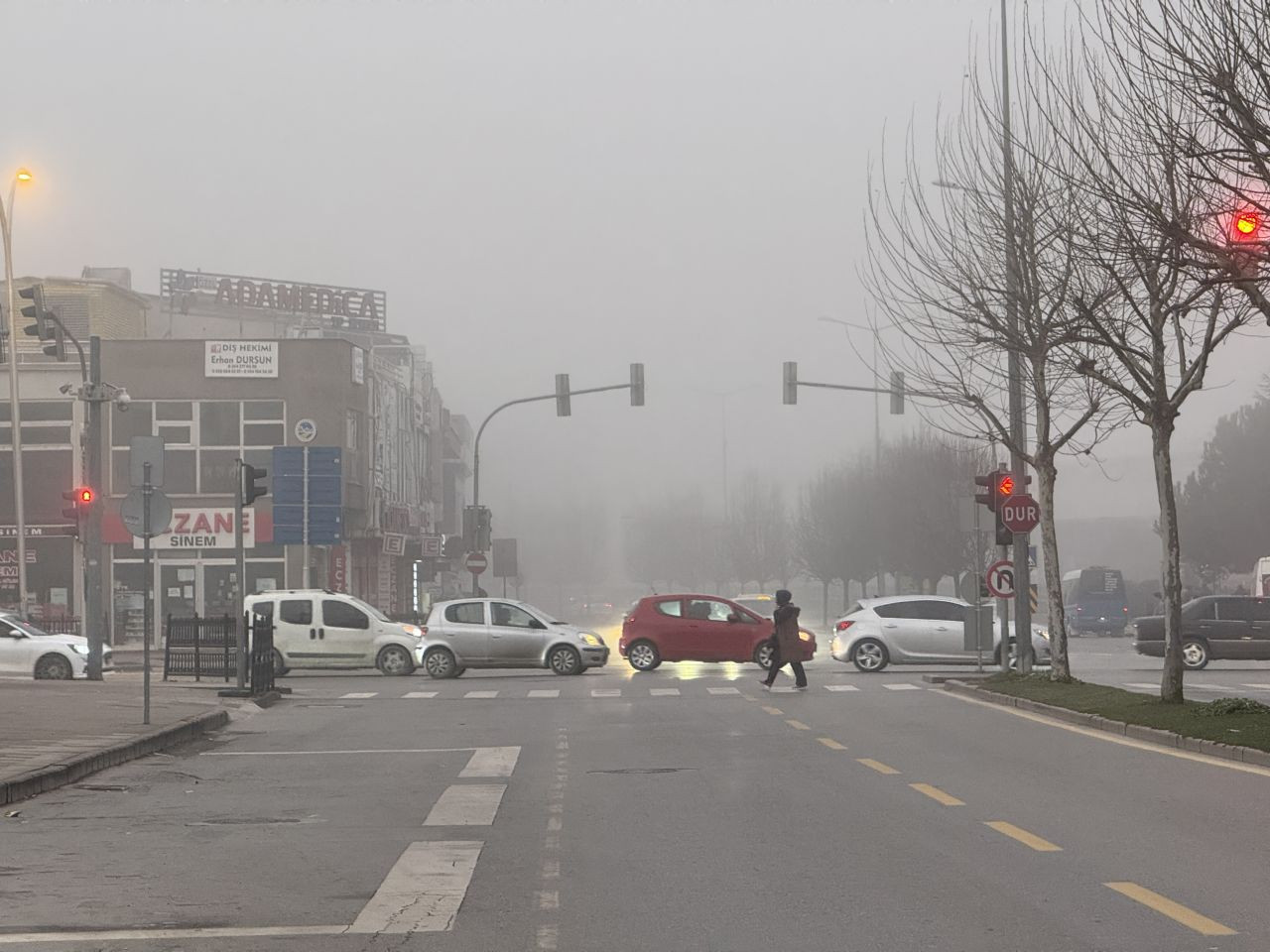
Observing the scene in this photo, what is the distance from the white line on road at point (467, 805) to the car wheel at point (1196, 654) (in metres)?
27.3

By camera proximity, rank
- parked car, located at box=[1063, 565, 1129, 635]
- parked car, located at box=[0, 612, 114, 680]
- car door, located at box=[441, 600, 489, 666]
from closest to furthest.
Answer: parked car, located at box=[0, 612, 114, 680] → car door, located at box=[441, 600, 489, 666] → parked car, located at box=[1063, 565, 1129, 635]

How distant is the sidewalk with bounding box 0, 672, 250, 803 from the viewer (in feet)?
48.2

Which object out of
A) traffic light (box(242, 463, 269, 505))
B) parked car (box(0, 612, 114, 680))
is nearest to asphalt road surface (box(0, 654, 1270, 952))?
traffic light (box(242, 463, 269, 505))

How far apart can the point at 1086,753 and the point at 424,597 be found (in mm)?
63301

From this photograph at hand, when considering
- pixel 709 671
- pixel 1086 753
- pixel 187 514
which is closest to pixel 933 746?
pixel 1086 753

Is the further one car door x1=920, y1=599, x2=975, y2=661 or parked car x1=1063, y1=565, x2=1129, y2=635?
parked car x1=1063, y1=565, x2=1129, y2=635

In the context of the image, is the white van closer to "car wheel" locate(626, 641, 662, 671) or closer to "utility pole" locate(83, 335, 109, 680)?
"car wheel" locate(626, 641, 662, 671)

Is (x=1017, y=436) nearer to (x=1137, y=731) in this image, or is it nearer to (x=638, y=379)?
(x=1137, y=731)

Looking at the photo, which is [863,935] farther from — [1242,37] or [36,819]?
[1242,37]

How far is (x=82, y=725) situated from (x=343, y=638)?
16603mm

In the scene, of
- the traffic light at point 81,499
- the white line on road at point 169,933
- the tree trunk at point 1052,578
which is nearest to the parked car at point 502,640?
the traffic light at point 81,499

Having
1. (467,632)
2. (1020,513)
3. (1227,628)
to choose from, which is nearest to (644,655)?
(467,632)

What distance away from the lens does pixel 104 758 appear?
16.2 metres

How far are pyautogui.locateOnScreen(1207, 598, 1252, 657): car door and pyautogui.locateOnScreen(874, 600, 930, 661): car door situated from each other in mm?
6847
